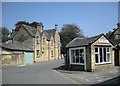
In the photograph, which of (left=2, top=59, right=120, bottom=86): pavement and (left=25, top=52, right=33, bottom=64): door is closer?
(left=2, top=59, right=120, bottom=86): pavement

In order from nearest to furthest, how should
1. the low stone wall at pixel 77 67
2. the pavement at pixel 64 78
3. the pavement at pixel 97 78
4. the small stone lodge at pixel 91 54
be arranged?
the pavement at pixel 97 78
the pavement at pixel 64 78
the small stone lodge at pixel 91 54
the low stone wall at pixel 77 67

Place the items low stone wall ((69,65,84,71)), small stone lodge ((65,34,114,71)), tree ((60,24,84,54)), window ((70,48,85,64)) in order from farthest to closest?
tree ((60,24,84,54))
window ((70,48,85,64))
low stone wall ((69,65,84,71))
small stone lodge ((65,34,114,71))

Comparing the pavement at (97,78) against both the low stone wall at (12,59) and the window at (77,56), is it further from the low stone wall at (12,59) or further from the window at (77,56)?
the low stone wall at (12,59)

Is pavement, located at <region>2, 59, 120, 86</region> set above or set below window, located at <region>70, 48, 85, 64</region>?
below

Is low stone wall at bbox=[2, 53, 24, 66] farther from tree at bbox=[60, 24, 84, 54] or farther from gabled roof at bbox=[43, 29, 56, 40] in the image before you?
tree at bbox=[60, 24, 84, 54]

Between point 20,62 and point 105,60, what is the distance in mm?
18267

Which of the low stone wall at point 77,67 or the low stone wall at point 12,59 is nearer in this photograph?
the low stone wall at point 77,67

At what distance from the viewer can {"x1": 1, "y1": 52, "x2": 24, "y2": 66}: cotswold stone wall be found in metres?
37.1

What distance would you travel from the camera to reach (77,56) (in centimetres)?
2777

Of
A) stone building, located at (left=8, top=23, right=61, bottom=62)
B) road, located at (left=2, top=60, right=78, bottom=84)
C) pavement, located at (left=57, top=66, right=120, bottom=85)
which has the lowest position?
road, located at (left=2, top=60, right=78, bottom=84)

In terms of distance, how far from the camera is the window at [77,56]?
27.1 metres

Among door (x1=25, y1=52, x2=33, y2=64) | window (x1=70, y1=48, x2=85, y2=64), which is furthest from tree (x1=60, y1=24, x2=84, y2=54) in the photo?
window (x1=70, y1=48, x2=85, y2=64)

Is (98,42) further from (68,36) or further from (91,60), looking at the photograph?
(68,36)

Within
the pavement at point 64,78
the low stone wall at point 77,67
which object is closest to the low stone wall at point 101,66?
the pavement at point 64,78
